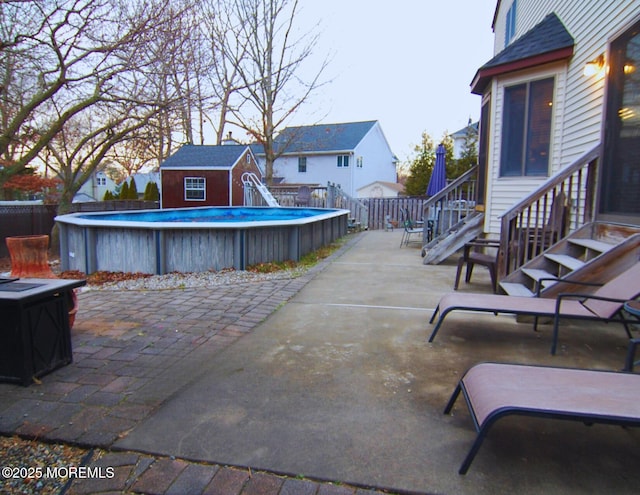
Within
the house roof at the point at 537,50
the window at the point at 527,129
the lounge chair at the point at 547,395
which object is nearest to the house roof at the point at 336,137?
the house roof at the point at 537,50

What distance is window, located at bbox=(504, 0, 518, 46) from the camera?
10422 mm

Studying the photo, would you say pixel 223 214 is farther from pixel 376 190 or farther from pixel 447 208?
pixel 376 190

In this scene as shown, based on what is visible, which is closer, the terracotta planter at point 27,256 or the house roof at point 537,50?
the terracotta planter at point 27,256

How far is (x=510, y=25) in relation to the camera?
35.3 ft

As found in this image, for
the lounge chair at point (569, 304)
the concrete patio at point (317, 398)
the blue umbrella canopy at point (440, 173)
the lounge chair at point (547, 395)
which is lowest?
the concrete patio at point (317, 398)

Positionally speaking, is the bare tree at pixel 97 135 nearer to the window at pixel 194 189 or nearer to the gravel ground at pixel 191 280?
the gravel ground at pixel 191 280

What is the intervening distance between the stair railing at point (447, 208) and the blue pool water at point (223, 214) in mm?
3691

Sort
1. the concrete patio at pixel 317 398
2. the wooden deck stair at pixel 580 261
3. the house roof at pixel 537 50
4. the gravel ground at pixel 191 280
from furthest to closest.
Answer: the house roof at pixel 537 50 → the gravel ground at pixel 191 280 → the wooden deck stair at pixel 580 261 → the concrete patio at pixel 317 398

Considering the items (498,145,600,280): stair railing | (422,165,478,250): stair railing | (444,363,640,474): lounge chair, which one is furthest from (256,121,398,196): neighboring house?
(444,363,640,474): lounge chair

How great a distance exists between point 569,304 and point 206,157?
2306cm

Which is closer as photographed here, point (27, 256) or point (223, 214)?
point (27, 256)

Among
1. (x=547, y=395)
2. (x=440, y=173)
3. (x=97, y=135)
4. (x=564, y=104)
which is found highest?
(x=97, y=135)

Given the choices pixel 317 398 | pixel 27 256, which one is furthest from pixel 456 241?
pixel 27 256

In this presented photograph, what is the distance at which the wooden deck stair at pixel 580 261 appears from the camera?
418cm
